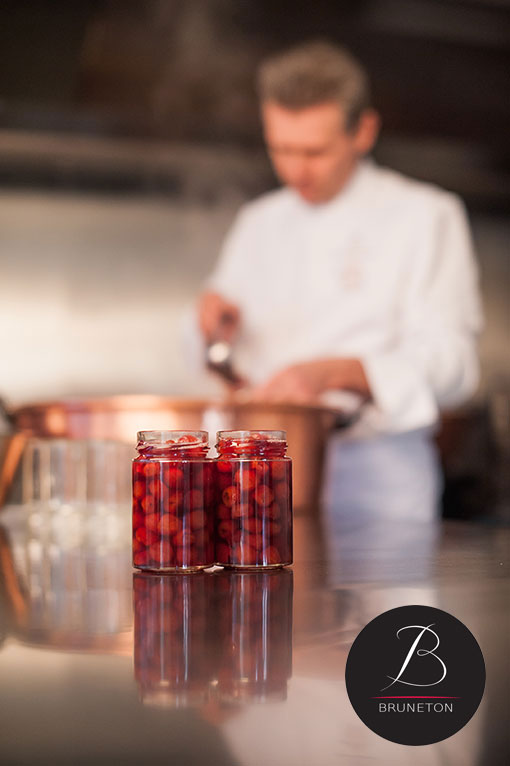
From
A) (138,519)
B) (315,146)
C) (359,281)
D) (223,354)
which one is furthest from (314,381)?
(138,519)

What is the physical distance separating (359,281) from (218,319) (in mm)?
314

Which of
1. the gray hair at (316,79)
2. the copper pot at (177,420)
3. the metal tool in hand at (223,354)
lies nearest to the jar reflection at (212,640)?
the copper pot at (177,420)

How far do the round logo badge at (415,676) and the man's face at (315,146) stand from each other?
5.22 feet

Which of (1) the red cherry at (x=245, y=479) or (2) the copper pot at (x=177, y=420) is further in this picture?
(2) the copper pot at (x=177, y=420)

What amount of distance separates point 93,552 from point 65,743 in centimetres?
50

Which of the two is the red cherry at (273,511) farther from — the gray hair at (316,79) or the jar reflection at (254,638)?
the gray hair at (316,79)

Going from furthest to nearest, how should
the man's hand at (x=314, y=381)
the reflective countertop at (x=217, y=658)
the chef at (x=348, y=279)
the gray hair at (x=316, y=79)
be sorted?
the gray hair at (x=316, y=79)
the chef at (x=348, y=279)
the man's hand at (x=314, y=381)
the reflective countertop at (x=217, y=658)

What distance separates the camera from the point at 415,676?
0.33 m

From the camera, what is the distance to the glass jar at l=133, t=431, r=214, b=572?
55cm

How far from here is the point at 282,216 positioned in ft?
6.38

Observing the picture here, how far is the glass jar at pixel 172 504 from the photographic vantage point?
0.55 metres

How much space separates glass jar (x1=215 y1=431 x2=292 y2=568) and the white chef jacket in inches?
38.1

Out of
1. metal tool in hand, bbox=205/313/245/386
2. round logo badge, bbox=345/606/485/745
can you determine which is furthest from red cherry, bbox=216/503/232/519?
metal tool in hand, bbox=205/313/245/386

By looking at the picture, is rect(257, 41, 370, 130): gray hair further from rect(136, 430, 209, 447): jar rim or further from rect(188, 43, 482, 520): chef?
rect(136, 430, 209, 447): jar rim
